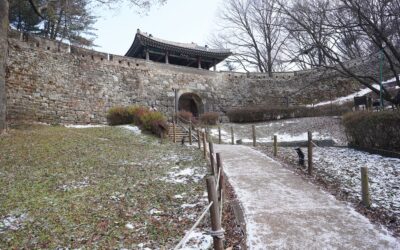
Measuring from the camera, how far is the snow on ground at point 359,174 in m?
4.74

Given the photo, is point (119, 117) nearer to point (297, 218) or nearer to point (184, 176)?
point (184, 176)

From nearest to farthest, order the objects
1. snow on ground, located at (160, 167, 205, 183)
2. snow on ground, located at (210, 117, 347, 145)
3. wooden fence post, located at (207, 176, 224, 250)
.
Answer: wooden fence post, located at (207, 176, 224, 250) < snow on ground, located at (160, 167, 205, 183) < snow on ground, located at (210, 117, 347, 145)

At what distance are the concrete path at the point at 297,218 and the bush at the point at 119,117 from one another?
9.31 metres

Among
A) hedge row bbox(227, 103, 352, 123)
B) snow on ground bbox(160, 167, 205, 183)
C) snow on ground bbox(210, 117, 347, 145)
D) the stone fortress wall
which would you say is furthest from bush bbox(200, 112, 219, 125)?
snow on ground bbox(160, 167, 205, 183)

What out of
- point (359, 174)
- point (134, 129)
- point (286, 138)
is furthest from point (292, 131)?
point (359, 174)

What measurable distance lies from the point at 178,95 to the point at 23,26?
11.7m

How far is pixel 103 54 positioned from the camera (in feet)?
57.0

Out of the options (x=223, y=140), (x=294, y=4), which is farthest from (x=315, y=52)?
(x=223, y=140)

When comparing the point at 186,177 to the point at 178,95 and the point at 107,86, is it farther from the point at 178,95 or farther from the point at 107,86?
the point at 178,95

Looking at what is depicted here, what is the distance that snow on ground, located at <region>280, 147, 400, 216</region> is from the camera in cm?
474

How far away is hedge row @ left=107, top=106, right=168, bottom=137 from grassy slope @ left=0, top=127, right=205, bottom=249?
2.82 meters

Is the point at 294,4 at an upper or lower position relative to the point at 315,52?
upper

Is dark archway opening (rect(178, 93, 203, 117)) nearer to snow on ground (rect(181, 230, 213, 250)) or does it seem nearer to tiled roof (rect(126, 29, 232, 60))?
tiled roof (rect(126, 29, 232, 60))

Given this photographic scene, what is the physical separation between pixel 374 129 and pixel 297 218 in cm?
521
